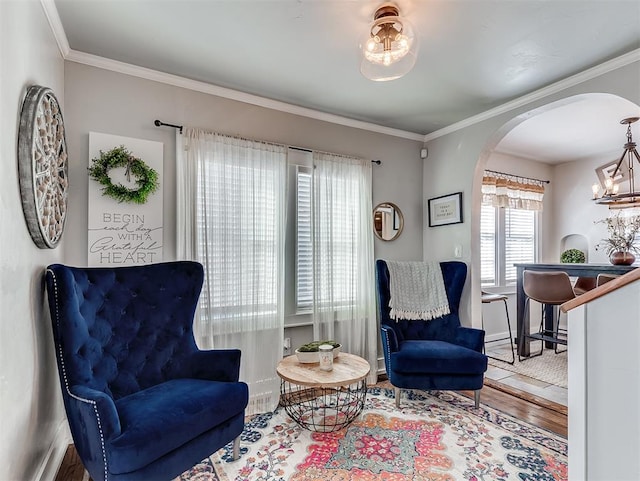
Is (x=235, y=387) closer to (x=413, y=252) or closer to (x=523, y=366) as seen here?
(x=413, y=252)

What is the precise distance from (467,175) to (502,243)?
195 cm

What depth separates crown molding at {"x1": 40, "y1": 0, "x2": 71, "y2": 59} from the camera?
179 cm

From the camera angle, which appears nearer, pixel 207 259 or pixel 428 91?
pixel 207 259

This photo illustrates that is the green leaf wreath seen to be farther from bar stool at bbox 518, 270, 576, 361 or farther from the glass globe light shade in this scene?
bar stool at bbox 518, 270, 576, 361

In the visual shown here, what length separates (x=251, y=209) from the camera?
2.74 metres

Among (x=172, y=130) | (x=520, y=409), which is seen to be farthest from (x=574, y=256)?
(x=172, y=130)

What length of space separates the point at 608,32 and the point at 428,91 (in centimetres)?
111

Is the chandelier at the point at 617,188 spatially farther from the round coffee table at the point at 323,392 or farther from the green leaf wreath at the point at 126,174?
the green leaf wreath at the point at 126,174

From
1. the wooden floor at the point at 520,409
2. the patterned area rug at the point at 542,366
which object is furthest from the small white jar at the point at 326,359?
the patterned area rug at the point at 542,366

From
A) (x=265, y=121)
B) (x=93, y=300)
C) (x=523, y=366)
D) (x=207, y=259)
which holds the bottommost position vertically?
(x=523, y=366)

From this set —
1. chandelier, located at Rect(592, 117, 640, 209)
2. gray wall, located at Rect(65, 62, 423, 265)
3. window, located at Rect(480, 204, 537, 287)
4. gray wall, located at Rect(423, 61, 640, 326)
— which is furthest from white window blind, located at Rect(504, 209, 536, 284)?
gray wall, located at Rect(65, 62, 423, 265)

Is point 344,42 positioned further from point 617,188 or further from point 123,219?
point 617,188

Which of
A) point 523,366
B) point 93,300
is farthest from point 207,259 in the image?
point 523,366

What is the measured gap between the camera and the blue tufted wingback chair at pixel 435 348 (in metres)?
2.58
